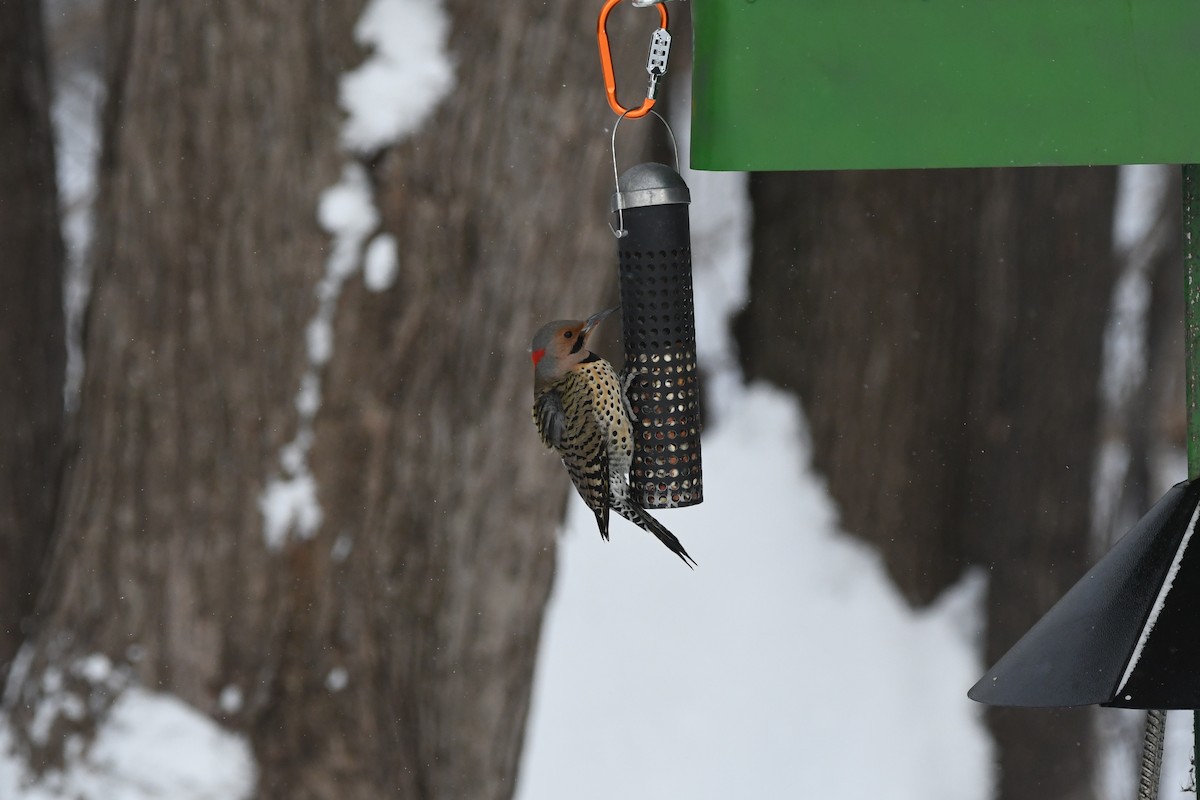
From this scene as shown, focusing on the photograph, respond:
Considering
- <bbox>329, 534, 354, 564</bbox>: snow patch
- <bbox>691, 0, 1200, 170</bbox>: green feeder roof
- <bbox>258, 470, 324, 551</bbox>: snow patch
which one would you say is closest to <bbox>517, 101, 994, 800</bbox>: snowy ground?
<bbox>329, 534, 354, 564</bbox>: snow patch

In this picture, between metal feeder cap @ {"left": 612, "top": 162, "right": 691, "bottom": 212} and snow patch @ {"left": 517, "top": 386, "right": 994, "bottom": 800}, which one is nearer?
metal feeder cap @ {"left": 612, "top": 162, "right": 691, "bottom": 212}

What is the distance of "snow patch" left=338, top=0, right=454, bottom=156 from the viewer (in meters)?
3.17

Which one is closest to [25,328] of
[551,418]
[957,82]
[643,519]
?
[551,418]

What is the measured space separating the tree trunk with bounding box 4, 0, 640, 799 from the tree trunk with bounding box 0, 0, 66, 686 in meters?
0.16

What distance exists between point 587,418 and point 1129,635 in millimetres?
874

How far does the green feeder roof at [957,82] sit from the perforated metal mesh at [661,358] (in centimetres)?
36

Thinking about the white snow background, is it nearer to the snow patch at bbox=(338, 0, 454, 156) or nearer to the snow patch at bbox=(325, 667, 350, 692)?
the snow patch at bbox=(325, 667, 350, 692)

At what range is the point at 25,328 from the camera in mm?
3424

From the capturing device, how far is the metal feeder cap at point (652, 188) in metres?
1.85

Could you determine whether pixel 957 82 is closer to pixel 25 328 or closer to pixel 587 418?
pixel 587 418

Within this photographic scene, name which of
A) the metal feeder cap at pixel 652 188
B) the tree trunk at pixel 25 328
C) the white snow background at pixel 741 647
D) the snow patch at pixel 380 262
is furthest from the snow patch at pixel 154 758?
the metal feeder cap at pixel 652 188

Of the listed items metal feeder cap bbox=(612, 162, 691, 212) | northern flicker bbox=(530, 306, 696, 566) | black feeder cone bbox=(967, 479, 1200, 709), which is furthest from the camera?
northern flicker bbox=(530, 306, 696, 566)

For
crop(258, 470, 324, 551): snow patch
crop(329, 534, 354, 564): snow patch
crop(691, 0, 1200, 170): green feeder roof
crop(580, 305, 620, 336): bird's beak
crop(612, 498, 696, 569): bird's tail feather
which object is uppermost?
crop(691, 0, 1200, 170): green feeder roof

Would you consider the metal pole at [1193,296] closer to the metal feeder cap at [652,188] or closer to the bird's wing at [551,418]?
the metal feeder cap at [652,188]
